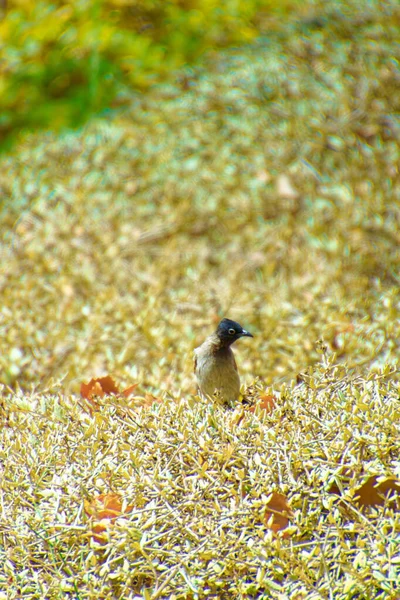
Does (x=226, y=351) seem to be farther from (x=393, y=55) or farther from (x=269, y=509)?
(x=393, y=55)

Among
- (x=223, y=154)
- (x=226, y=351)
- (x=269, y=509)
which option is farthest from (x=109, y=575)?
(x=223, y=154)

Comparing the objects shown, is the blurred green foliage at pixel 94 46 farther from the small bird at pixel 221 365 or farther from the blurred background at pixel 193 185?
the small bird at pixel 221 365

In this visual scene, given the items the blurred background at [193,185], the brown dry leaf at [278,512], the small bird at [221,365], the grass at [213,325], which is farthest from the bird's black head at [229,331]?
the brown dry leaf at [278,512]

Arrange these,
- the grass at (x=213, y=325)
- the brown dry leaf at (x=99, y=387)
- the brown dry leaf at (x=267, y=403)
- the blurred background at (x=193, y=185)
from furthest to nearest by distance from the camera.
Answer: the blurred background at (x=193, y=185) → the brown dry leaf at (x=99, y=387) → the brown dry leaf at (x=267, y=403) → the grass at (x=213, y=325)

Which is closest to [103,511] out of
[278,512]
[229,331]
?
[278,512]

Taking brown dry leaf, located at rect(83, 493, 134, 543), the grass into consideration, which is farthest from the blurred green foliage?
brown dry leaf, located at rect(83, 493, 134, 543)

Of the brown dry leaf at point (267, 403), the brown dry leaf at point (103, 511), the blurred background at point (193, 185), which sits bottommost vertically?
the blurred background at point (193, 185)
